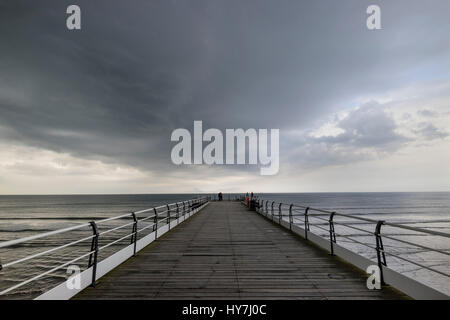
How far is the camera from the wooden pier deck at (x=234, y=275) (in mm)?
4539

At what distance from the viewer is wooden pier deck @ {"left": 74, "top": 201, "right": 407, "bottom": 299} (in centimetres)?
454

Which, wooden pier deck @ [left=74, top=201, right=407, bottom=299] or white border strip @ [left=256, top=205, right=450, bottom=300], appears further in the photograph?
wooden pier deck @ [left=74, top=201, right=407, bottom=299]

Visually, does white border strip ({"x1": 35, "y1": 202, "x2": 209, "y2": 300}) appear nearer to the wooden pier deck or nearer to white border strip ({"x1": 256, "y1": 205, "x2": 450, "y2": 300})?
the wooden pier deck

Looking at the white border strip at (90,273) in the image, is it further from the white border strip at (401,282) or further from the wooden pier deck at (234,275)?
the white border strip at (401,282)

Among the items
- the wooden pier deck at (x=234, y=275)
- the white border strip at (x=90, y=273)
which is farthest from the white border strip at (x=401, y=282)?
the white border strip at (x=90, y=273)

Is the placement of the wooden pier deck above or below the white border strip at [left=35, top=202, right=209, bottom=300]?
below

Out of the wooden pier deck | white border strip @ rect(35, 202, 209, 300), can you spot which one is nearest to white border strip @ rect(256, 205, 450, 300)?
the wooden pier deck

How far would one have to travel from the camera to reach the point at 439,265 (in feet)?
62.6

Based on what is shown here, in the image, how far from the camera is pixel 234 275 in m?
5.54

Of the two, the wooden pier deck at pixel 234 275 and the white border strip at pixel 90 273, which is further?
the wooden pier deck at pixel 234 275

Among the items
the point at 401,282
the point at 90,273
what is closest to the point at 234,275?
the point at 90,273
